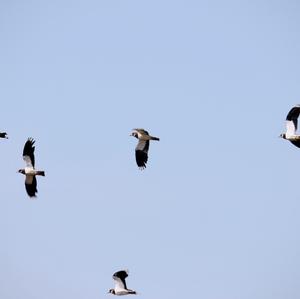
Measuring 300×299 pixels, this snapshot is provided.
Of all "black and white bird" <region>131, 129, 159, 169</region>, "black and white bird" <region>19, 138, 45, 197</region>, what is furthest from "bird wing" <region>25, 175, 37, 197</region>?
"black and white bird" <region>131, 129, 159, 169</region>

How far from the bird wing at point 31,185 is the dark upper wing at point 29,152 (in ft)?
2.72

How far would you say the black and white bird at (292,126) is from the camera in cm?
4931

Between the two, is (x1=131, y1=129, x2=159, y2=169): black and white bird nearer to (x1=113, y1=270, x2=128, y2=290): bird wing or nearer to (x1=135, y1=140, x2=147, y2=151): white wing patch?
(x1=135, y1=140, x2=147, y2=151): white wing patch

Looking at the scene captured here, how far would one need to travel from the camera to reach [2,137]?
53250 mm

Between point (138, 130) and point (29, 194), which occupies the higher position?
point (138, 130)

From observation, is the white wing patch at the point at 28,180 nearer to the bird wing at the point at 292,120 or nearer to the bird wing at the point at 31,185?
the bird wing at the point at 31,185

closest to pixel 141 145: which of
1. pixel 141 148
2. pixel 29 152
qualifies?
pixel 141 148

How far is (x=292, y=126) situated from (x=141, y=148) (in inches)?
402

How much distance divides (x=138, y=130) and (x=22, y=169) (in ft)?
22.6

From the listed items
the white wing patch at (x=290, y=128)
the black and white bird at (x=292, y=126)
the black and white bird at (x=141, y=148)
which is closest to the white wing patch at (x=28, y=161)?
the black and white bird at (x=141, y=148)

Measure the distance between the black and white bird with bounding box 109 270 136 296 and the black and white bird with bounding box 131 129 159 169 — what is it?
294 inches

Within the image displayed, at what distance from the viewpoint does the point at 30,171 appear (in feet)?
177

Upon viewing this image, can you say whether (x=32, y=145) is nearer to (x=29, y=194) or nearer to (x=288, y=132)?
(x=29, y=194)

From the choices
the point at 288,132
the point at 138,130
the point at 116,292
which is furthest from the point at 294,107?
the point at 116,292
